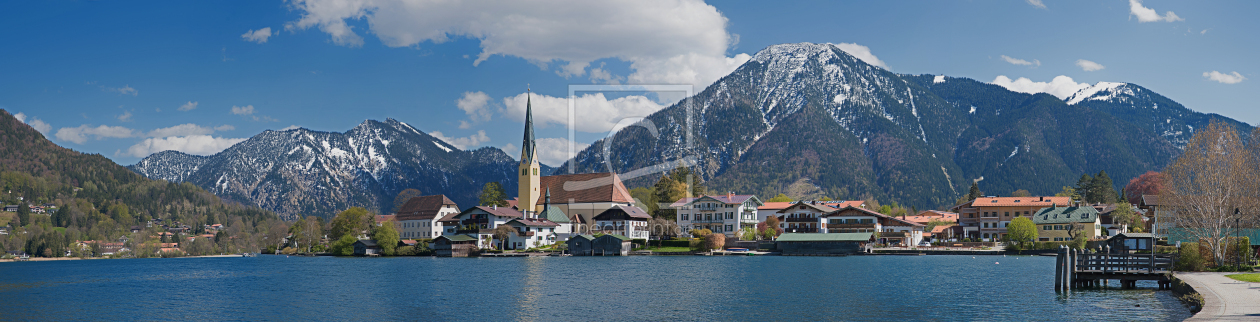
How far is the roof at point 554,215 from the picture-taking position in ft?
406

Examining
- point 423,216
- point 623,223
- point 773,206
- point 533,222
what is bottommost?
point 623,223

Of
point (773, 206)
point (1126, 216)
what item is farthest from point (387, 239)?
point (1126, 216)

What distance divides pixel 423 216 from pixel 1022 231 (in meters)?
92.0

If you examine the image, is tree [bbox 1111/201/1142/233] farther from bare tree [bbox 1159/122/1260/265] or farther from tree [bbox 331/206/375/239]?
tree [bbox 331/206/375/239]

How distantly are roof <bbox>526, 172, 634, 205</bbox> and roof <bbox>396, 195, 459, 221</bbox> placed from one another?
17.4m

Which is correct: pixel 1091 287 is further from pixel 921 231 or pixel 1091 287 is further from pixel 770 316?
pixel 921 231

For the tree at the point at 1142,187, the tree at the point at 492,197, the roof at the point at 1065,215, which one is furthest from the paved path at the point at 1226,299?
the tree at the point at 1142,187

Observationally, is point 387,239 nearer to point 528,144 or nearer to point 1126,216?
point 528,144

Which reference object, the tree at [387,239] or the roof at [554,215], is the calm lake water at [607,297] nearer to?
the tree at [387,239]

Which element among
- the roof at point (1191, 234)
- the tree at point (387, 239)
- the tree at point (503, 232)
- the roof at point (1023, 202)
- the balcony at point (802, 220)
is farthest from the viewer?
the roof at point (1023, 202)

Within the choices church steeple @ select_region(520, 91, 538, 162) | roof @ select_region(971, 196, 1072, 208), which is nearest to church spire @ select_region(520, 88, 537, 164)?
church steeple @ select_region(520, 91, 538, 162)

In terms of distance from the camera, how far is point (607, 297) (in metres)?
42.7

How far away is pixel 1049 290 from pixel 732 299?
17566mm

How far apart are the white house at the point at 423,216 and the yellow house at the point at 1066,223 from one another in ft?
296
